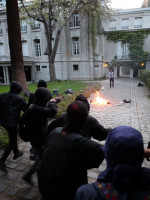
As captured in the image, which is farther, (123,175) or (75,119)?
(75,119)

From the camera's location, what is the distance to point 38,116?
113 inches

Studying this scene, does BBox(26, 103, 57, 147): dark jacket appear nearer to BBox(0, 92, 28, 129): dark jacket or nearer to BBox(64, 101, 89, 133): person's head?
BBox(0, 92, 28, 129): dark jacket

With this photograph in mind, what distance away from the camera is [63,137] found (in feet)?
4.83

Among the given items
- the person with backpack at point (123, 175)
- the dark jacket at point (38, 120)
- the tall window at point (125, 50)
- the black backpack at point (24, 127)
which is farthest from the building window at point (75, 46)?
the person with backpack at point (123, 175)

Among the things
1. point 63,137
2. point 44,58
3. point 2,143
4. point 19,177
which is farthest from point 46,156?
point 44,58

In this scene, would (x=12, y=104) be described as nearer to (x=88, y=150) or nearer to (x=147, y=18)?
(x=88, y=150)

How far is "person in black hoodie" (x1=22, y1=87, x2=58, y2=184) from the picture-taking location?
285 cm

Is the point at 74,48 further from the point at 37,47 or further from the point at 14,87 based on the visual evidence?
the point at 14,87

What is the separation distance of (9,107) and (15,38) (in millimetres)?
6588

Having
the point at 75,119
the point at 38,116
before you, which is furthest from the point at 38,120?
the point at 75,119

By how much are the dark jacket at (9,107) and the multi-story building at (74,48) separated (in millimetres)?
23231

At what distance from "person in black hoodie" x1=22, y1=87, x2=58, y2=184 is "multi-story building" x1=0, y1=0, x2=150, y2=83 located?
23756 mm

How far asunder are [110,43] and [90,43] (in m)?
6.53

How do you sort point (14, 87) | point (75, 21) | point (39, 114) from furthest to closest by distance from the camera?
1. point (75, 21)
2. point (14, 87)
3. point (39, 114)
